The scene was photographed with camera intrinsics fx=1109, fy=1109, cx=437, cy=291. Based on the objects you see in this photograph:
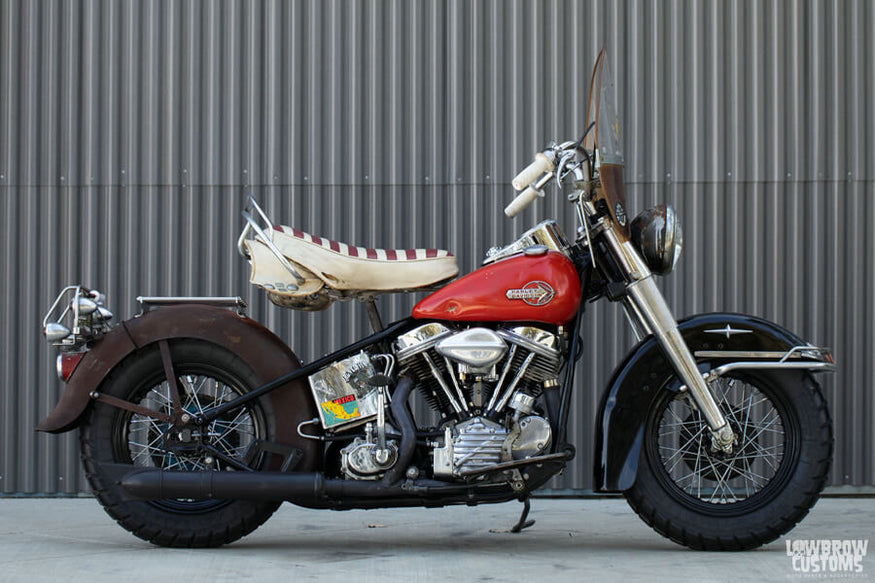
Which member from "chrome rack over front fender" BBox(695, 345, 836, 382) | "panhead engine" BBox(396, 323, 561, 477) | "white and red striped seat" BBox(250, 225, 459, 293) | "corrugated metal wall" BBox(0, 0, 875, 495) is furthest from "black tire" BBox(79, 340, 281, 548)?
"chrome rack over front fender" BBox(695, 345, 836, 382)

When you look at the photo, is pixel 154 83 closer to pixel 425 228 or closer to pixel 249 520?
pixel 425 228

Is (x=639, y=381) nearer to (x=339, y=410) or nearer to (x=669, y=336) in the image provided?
(x=669, y=336)

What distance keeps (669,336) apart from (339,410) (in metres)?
1.32

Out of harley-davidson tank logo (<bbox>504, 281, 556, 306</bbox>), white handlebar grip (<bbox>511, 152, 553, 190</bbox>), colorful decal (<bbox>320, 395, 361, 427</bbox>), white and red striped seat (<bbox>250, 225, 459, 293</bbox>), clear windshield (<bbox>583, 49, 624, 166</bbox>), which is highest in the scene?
clear windshield (<bbox>583, 49, 624, 166</bbox>)

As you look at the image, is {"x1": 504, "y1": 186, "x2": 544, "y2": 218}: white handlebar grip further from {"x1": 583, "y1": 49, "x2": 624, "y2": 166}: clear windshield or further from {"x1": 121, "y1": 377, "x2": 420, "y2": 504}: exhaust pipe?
{"x1": 121, "y1": 377, "x2": 420, "y2": 504}: exhaust pipe

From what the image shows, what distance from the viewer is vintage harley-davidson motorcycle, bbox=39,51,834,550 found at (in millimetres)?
4211

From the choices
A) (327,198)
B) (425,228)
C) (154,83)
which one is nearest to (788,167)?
(425,228)

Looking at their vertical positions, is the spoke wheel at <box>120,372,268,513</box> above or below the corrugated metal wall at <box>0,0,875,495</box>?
below

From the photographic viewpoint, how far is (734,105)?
5922 millimetres

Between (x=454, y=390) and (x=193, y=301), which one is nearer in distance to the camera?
(x=454, y=390)

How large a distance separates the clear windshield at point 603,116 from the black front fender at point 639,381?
28.6 inches

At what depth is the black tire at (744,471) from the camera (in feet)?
13.9

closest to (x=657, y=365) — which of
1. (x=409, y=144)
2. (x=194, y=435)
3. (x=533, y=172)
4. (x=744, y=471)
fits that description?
(x=744, y=471)

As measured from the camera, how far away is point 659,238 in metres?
4.30
